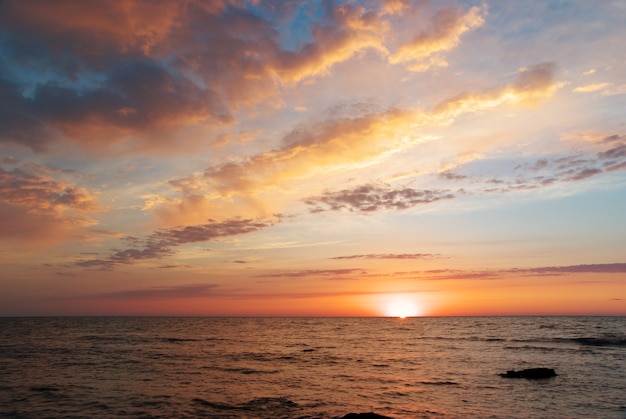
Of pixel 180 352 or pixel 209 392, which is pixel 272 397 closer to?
pixel 209 392

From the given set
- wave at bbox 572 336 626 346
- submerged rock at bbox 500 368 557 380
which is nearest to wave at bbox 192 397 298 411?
submerged rock at bbox 500 368 557 380

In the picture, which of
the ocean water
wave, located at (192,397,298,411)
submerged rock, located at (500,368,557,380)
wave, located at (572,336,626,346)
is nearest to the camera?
the ocean water

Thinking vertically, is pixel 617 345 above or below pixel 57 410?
below

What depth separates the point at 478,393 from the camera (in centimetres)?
2955

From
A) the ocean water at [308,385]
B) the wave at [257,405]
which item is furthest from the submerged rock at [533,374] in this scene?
the wave at [257,405]

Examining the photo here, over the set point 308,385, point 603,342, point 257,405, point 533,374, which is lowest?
point 603,342

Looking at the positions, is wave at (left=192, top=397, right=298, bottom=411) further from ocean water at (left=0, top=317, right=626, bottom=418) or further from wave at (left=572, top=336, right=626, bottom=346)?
wave at (left=572, top=336, right=626, bottom=346)

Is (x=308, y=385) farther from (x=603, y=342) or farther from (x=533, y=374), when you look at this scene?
(x=603, y=342)

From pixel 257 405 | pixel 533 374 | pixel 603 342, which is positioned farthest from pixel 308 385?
pixel 603 342

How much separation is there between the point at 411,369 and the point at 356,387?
11.6 meters

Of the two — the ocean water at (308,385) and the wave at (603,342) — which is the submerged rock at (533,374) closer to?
the ocean water at (308,385)

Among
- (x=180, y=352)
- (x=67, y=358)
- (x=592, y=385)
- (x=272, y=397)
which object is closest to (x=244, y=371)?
(x=272, y=397)

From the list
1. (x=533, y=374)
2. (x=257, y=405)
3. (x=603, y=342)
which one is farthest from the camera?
(x=603, y=342)

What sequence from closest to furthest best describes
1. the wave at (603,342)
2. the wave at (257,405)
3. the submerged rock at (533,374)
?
the wave at (257,405) < the submerged rock at (533,374) < the wave at (603,342)
